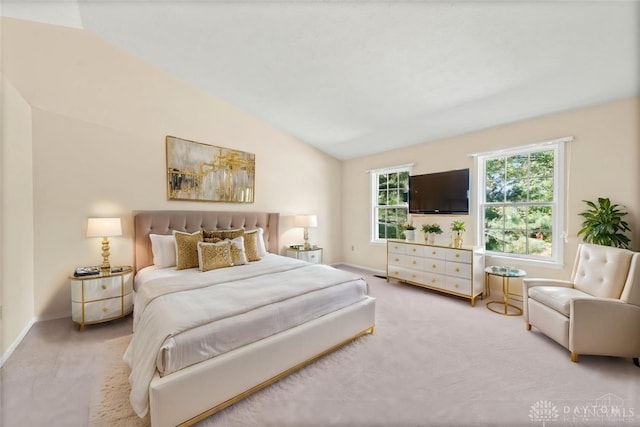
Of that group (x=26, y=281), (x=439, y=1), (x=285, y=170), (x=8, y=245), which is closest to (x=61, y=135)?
(x=8, y=245)

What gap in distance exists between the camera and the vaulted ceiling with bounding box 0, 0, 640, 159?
2.03 m

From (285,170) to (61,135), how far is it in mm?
3037

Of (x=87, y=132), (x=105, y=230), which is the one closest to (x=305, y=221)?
(x=105, y=230)

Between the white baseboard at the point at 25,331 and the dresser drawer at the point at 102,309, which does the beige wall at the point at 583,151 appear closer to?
the dresser drawer at the point at 102,309

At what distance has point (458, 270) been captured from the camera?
3533 millimetres

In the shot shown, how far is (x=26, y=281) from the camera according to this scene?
2.54 m

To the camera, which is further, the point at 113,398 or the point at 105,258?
the point at 105,258

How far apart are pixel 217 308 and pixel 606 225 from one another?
12.8 feet

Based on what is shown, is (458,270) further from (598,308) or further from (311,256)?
(311,256)

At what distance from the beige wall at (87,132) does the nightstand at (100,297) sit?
47 centimetres

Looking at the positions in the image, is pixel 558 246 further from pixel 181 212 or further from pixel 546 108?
pixel 181 212

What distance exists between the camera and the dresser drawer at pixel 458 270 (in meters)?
3.44

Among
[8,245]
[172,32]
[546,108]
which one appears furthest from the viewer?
[546,108]

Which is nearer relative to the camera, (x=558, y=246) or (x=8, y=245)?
(x=8, y=245)
